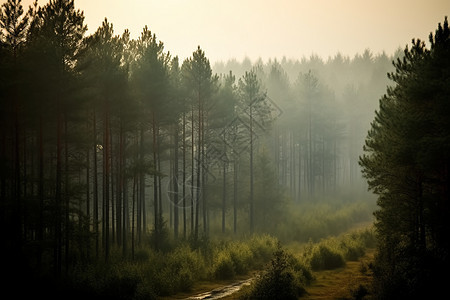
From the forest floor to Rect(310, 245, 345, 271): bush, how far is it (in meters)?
0.63

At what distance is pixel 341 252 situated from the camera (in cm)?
2566

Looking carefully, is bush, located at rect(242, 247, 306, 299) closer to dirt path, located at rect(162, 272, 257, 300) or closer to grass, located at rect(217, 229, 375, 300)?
grass, located at rect(217, 229, 375, 300)

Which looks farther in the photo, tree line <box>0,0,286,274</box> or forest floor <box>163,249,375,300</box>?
tree line <box>0,0,286,274</box>

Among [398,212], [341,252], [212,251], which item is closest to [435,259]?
[398,212]

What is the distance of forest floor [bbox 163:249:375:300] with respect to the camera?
17.1 m

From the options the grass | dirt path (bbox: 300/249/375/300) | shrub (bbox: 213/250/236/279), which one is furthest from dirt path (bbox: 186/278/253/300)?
dirt path (bbox: 300/249/375/300)

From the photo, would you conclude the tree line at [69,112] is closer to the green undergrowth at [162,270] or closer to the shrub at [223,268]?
the green undergrowth at [162,270]

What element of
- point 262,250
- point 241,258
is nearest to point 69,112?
point 241,258

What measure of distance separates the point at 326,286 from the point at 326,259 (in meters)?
5.04

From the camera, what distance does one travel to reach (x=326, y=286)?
766 inches

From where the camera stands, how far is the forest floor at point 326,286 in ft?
56.2

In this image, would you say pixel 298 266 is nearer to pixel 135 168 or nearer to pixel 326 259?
pixel 326 259

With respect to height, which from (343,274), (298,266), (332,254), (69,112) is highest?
(69,112)

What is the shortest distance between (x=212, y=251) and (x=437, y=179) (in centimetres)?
1586
